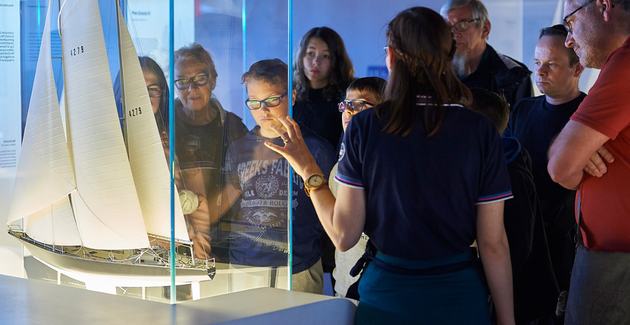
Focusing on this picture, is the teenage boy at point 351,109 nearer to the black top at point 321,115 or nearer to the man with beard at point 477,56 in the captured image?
the black top at point 321,115

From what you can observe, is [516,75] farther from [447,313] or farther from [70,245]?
[70,245]

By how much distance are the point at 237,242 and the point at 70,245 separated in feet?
1.28

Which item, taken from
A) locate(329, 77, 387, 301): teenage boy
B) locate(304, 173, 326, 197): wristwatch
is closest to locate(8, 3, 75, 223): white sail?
locate(304, 173, 326, 197): wristwatch

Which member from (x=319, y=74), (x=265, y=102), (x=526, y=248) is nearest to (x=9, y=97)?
(x=265, y=102)

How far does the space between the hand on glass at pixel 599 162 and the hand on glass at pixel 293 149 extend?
0.73 metres

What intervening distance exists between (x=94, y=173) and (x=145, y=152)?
6.1 inches

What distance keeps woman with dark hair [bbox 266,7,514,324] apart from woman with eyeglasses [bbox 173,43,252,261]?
0.29m

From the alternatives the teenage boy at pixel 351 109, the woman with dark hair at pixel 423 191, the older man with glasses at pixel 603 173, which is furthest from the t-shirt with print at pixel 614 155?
the teenage boy at pixel 351 109

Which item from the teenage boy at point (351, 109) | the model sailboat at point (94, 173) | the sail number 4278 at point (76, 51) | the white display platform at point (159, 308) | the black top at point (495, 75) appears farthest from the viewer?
the black top at point (495, 75)

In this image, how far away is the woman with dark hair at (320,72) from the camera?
9.48 ft

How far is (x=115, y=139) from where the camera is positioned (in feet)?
3.65

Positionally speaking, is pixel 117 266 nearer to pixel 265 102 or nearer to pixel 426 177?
pixel 265 102

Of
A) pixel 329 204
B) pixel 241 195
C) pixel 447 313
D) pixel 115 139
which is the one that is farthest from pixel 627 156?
pixel 115 139

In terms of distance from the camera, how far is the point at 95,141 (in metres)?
1.14
